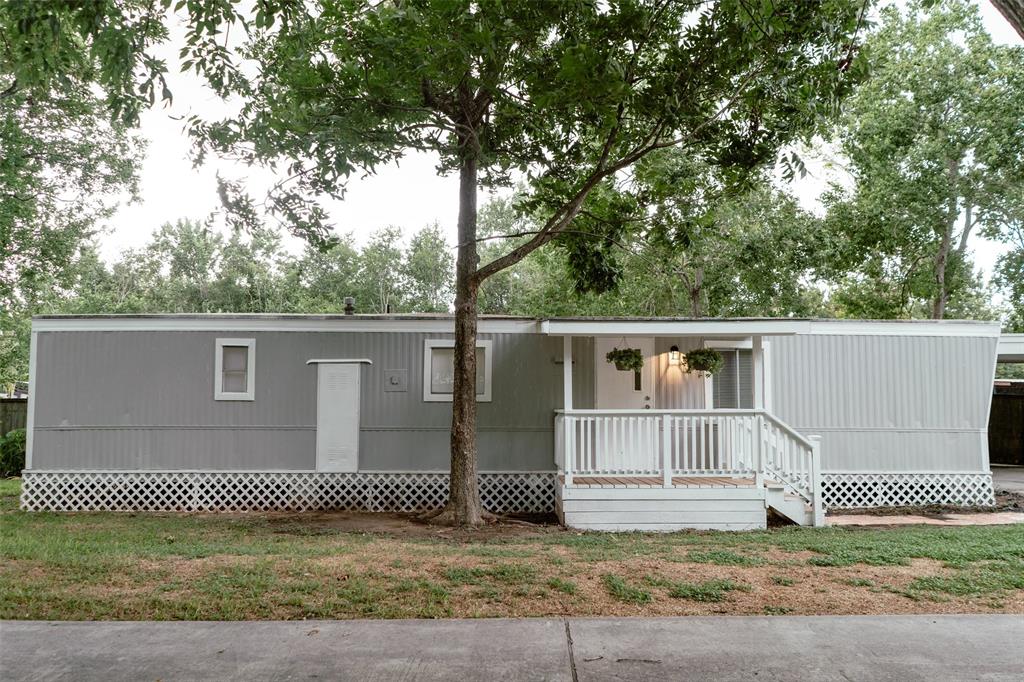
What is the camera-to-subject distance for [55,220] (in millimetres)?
17047

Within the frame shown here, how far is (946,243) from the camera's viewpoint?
17.7 metres

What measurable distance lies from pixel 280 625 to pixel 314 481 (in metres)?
5.85

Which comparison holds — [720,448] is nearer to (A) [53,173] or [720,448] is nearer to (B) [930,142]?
(B) [930,142]

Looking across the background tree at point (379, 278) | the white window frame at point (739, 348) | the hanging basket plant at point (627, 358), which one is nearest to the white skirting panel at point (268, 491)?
the white window frame at point (739, 348)

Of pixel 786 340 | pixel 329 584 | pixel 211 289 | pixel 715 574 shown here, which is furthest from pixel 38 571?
pixel 211 289

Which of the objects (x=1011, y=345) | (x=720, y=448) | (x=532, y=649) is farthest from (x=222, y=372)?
(x=1011, y=345)

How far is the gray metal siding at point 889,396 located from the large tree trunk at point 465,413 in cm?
448

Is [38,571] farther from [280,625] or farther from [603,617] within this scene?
[603,617]

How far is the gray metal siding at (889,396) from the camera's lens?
10586 millimetres

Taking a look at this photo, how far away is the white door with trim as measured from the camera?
33.6 feet

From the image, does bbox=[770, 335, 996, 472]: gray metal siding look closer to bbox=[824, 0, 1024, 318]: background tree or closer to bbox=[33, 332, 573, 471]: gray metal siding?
Answer: bbox=[33, 332, 573, 471]: gray metal siding

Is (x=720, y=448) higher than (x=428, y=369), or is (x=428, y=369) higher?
(x=428, y=369)

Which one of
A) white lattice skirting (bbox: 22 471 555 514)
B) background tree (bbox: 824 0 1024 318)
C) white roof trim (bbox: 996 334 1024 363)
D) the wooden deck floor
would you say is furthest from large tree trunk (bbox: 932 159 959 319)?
white lattice skirting (bbox: 22 471 555 514)

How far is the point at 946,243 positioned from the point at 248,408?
16.1 m
